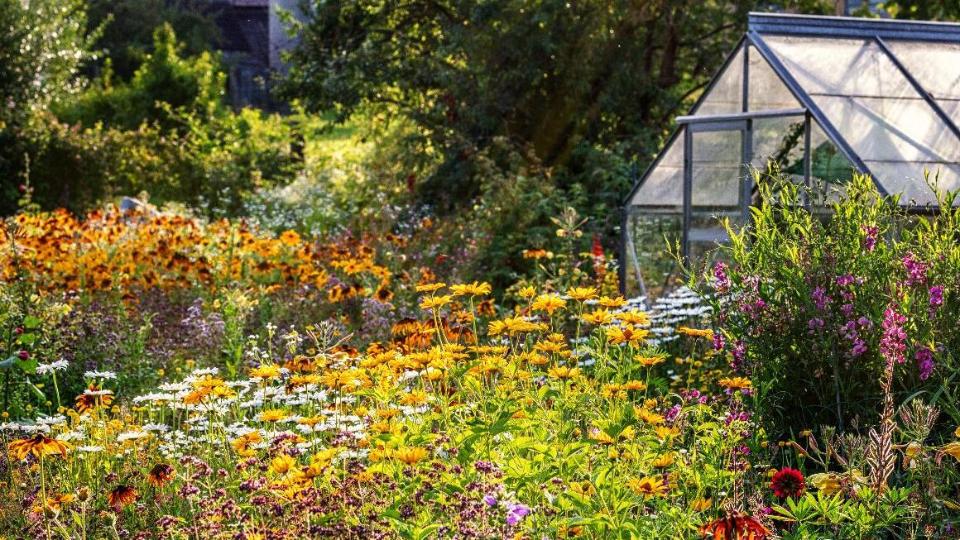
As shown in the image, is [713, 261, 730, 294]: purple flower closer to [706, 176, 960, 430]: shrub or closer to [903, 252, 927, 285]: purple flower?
[706, 176, 960, 430]: shrub

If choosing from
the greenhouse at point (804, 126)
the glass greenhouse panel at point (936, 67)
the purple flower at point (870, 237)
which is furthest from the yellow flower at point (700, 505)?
the glass greenhouse panel at point (936, 67)

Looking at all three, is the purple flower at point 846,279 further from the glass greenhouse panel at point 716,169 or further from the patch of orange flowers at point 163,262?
the glass greenhouse panel at point 716,169

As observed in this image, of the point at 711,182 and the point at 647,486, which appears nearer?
the point at 647,486

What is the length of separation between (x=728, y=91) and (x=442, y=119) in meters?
6.74

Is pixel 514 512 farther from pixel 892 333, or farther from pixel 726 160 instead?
pixel 726 160

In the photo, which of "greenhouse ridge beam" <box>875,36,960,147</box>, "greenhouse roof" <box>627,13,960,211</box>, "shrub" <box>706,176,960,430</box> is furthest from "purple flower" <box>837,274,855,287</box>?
"greenhouse ridge beam" <box>875,36,960,147</box>

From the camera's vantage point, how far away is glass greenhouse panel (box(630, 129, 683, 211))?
30.4 feet

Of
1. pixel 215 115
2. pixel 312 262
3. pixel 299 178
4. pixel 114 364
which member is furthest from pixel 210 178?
pixel 114 364

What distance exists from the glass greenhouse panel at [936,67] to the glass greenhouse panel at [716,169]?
124cm

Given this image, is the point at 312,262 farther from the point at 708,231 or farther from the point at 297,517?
the point at 297,517

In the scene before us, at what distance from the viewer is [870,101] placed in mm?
7738

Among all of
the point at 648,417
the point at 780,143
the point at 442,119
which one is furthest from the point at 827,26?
the point at 442,119

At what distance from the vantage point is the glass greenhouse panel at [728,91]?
866 cm

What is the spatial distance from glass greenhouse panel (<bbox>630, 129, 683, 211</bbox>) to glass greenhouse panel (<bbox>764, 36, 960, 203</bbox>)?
1304 millimetres
